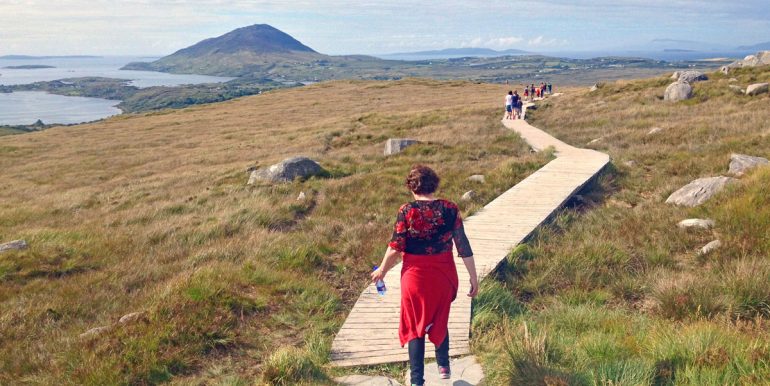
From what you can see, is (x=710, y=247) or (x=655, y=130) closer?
(x=710, y=247)

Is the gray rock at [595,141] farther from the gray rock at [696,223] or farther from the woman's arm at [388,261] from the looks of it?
the woman's arm at [388,261]

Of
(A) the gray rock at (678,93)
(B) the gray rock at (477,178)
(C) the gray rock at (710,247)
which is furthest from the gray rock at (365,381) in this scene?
(A) the gray rock at (678,93)

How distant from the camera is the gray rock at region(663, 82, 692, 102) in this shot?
2880cm

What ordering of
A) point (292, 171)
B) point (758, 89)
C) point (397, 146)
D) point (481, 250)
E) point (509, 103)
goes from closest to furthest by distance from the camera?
Answer: point (481, 250)
point (292, 171)
point (397, 146)
point (758, 89)
point (509, 103)

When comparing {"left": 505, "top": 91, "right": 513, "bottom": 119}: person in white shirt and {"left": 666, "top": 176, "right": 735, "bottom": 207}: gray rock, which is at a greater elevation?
{"left": 505, "top": 91, "right": 513, "bottom": 119}: person in white shirt

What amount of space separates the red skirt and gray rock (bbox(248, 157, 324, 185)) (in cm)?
1305

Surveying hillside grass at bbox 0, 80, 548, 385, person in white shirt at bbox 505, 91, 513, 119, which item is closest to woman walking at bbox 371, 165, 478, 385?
hillside grass at bbox 0, 80, 548, 385

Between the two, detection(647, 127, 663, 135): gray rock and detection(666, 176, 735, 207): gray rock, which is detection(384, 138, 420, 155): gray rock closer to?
detection(647, 127, 663, 135): gray rock

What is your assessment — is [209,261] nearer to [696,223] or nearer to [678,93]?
[696,223]

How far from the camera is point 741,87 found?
29078 mm

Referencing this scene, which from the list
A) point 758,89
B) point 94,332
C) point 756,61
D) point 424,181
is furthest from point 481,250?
point 756,61

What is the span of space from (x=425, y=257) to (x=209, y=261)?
620 centimetres

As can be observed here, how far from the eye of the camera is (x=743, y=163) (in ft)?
39.9

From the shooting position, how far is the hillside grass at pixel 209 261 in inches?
229
